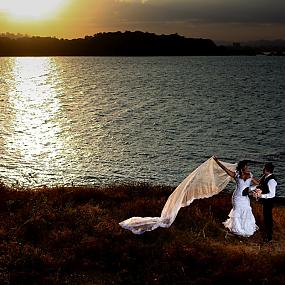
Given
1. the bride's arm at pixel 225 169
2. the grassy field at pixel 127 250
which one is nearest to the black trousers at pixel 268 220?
the grassy field at pixel 127 250

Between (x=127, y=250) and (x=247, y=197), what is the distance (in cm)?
482

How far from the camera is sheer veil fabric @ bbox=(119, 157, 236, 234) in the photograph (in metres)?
17.6

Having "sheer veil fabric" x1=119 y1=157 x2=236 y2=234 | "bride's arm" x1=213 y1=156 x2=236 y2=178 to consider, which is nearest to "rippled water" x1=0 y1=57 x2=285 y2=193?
"sheer veil fabric" x1=119 y1=157 x2=236 y2=234

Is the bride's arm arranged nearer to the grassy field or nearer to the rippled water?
the grassy field

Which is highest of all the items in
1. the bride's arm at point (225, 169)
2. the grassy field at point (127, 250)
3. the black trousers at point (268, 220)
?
the bride's arm at point (225, 169)

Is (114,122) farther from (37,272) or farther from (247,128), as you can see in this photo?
(37,272)

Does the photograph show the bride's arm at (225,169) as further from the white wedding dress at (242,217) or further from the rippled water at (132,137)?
the rippled water at (132,137)

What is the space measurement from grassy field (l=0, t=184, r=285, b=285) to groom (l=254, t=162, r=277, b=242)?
1.71 feet

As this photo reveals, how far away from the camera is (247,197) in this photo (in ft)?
57.4

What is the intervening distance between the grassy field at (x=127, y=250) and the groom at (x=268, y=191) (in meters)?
0.52

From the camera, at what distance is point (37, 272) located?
1442 cm

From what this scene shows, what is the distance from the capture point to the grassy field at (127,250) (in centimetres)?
1427

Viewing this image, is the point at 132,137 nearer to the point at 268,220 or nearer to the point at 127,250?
the point at 268,220

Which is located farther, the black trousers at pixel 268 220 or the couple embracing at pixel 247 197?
the black trousers at pixel 268 220
